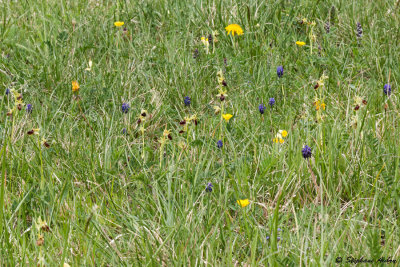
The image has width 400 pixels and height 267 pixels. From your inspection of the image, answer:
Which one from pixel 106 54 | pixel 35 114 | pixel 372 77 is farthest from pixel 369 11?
pixel 35 114

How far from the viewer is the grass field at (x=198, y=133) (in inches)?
81.7

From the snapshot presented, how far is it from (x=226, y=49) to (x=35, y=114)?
1.48 meters

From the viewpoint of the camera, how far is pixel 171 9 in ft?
14.4

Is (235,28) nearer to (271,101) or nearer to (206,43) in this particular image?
(206,43)

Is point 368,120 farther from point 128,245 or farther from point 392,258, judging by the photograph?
point 128,245

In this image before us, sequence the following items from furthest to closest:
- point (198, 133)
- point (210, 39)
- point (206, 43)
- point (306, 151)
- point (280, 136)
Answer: point (210, 39) < point (206, 43) < point (198, 133) < point (280, 136) < point (306, 151)

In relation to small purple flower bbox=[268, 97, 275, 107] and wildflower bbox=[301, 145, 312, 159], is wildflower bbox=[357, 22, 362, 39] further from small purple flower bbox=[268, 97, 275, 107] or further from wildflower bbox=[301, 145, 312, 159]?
wildflower bbox=[301, 145, 312, 159]

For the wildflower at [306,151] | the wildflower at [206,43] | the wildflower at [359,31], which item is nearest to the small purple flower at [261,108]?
the wildflower at [306,151]

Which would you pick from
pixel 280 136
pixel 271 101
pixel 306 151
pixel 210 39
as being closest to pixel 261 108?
pixel 271 101

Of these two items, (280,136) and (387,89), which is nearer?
(280,136)

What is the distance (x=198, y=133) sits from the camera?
9.59ft

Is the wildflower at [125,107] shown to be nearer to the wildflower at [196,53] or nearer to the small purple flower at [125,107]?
the small purple flower at [125,107]

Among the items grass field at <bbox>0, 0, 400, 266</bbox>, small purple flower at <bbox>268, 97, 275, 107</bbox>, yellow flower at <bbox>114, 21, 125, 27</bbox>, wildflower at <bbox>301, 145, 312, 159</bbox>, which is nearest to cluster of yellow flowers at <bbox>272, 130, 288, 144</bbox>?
grass field at <bbox>0, 0, 400, 266</bbox>

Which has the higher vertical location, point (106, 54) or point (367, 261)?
point (106, 54)
